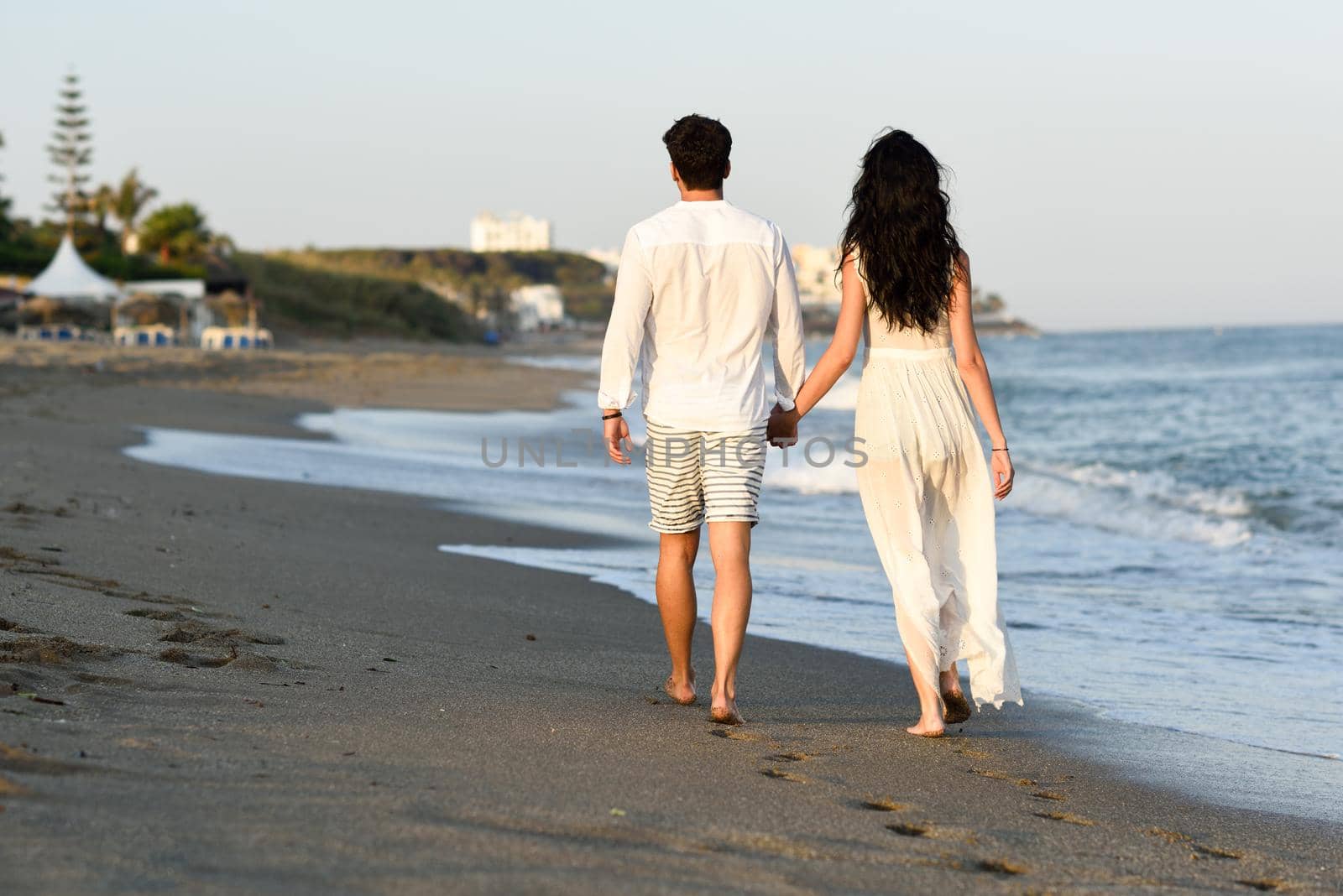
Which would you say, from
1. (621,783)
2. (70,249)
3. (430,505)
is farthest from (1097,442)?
(70,249)

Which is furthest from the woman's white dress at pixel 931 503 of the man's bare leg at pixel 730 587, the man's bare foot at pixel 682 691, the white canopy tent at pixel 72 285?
the white canopy tent at pixel 72 285

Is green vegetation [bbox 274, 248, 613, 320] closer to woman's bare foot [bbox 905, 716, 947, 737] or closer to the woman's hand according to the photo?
the woman's hand

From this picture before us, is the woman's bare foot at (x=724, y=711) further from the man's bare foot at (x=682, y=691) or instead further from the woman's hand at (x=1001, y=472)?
the woman's hand at (x=1001, y=472)

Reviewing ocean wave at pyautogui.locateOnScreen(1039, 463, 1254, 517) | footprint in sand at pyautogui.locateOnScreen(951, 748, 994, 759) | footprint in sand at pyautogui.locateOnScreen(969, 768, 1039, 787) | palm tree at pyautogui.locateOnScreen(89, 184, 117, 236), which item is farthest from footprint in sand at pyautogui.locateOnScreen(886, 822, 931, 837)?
palm tree at pyautogui.locateOnScreen(89, 184, 117, 236)

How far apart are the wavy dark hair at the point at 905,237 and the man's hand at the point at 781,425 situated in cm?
43

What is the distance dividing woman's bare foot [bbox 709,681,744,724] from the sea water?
4.79ft

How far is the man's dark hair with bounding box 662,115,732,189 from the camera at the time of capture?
402 cm

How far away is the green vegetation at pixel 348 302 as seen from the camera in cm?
6556

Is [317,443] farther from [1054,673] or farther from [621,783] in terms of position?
[621,783]

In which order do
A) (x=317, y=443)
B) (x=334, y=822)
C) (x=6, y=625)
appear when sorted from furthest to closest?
1. (x=317, y=443)
2. (x=6, y=625)
3. (x=334, y=822)

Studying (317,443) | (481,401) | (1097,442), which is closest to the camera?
(317,443)

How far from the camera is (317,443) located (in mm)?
14891

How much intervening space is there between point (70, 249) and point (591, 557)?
127 feet

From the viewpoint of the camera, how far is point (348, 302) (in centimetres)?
7350
